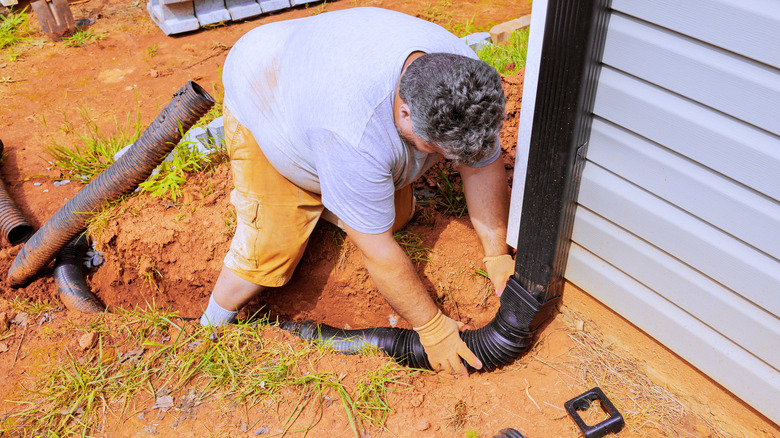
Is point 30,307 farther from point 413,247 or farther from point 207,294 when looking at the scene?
point 413,247

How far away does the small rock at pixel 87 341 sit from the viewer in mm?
2509

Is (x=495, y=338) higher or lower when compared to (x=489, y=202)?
lower

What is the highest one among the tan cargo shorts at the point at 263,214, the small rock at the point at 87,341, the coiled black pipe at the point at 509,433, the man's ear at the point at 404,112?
the man's ear at the point at 404,112

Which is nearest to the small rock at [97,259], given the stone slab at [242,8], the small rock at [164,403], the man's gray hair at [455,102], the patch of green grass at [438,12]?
the small rock at [164,403]

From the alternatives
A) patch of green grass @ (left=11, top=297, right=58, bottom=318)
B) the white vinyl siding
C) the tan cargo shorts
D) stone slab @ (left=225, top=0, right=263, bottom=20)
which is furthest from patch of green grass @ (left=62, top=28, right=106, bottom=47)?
the white vinyl siding

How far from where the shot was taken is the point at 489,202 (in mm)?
2635

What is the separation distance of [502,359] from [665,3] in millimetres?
1600

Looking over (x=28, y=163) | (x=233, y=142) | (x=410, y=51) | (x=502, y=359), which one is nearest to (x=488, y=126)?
(x=410, y=51)

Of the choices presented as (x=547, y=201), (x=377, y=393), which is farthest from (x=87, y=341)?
(x=547, y=201)

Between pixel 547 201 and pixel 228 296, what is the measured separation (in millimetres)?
1733

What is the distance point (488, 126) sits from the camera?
71.6 inches

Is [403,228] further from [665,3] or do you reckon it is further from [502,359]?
[665,3]

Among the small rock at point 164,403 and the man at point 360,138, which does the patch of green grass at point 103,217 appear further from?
the small rock at point 164,403

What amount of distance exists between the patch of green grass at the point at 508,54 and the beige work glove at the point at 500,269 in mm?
2010
